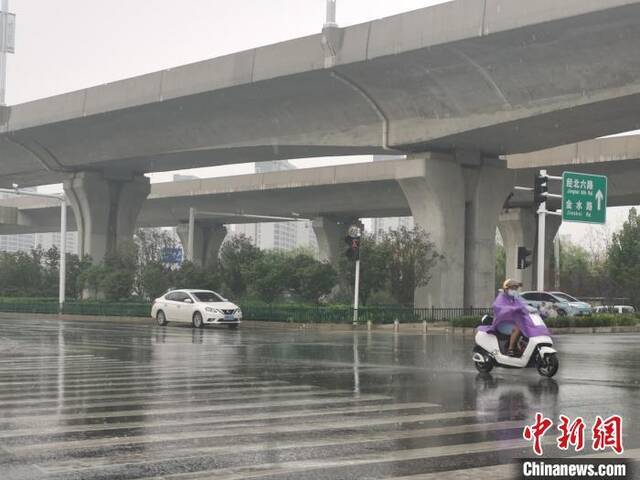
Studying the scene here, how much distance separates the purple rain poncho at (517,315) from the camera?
14297mm

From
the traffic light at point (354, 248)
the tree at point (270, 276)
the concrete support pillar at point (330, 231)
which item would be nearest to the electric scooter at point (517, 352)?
the traffic light at point (354, 248)

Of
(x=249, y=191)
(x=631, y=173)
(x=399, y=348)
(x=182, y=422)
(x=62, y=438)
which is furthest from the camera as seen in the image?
(x=249, y=191)

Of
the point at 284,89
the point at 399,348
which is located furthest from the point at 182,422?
the point at 284,89

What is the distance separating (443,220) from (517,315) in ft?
74.7

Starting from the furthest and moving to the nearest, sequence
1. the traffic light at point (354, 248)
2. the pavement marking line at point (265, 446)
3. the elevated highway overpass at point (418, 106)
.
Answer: the traffic light at point (354, 248) < the elevated highway overpass at point (418, 106) < the pavement marking line at point (265, 446)

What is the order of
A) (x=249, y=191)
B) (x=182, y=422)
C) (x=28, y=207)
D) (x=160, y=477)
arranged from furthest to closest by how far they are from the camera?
1. (x=28, y=207)
2. (x=249, y=191)
3. (x=182, y=422)
4. (x=160, y=477)

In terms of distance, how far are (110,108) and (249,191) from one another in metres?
22.8

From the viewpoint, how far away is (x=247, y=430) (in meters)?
8.80

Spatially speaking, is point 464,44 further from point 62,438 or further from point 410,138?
point 62,438

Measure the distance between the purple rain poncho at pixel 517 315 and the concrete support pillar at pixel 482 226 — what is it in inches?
944

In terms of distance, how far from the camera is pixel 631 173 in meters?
49.1

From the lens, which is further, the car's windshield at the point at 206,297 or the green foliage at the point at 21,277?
the green foliage at the point at 21,277

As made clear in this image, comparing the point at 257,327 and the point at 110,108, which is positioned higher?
the point at 110,108

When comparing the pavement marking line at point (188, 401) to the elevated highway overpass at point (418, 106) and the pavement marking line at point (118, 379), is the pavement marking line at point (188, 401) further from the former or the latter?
the elevated highway overpass at point (418, 106)
